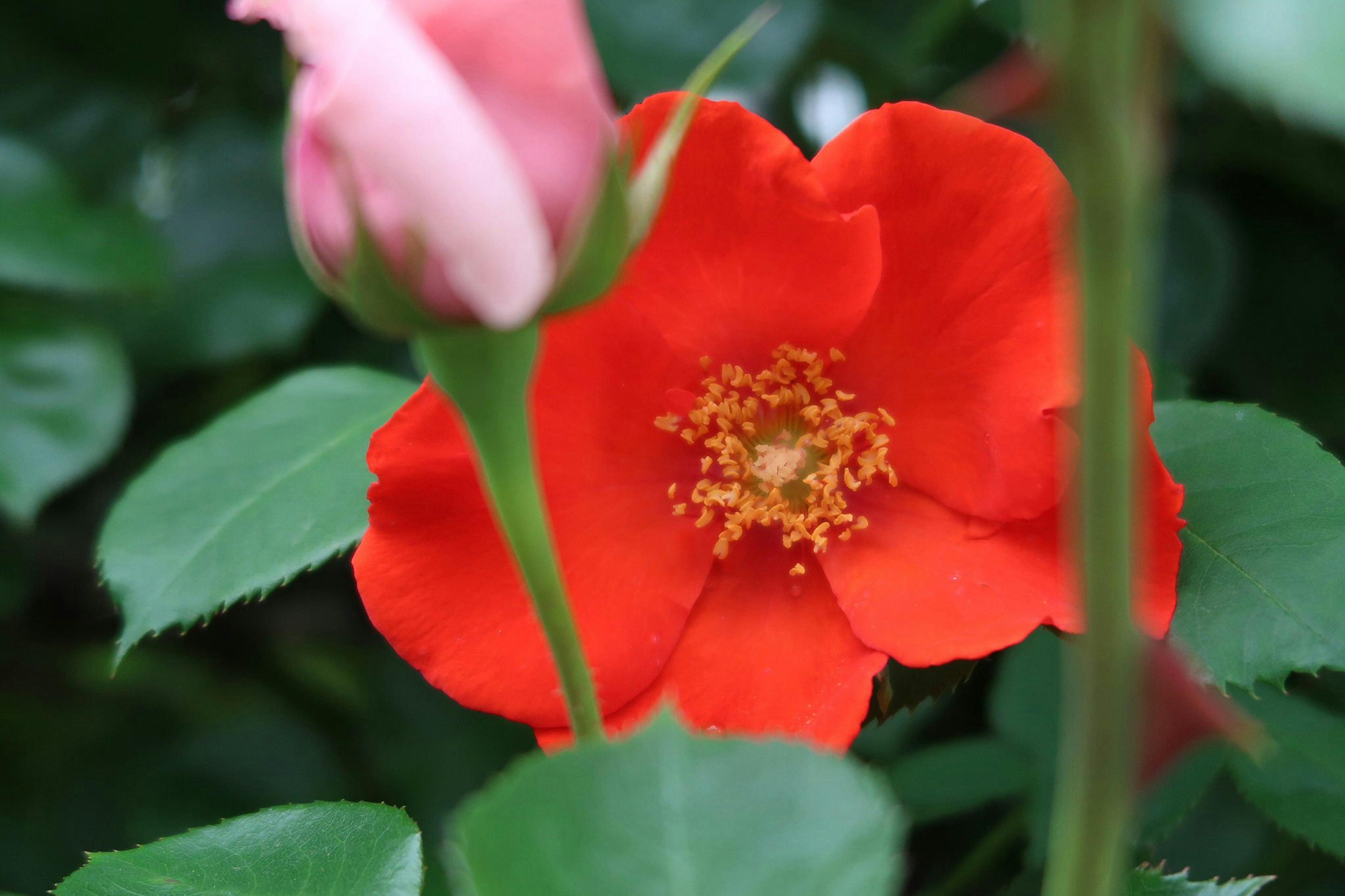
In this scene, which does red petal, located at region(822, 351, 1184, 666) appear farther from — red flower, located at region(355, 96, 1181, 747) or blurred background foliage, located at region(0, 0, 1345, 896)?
blurred background foliage, located at region(0, 0, 1345, 896)

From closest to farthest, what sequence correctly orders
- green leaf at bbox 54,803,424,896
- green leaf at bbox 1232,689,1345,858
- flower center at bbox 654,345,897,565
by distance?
green leaf at bbox 54,803,424,896 < flower center at bbox 654,345,897,565 < green leaf at bbox 1232,689,1345,858

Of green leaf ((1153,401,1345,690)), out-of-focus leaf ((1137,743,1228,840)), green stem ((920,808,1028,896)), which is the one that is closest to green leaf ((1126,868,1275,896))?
green leaf ((1153,401,1345,690))

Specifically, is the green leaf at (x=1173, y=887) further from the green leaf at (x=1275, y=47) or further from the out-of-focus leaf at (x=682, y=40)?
the out-of-focus leaf at (x=682, y=40)

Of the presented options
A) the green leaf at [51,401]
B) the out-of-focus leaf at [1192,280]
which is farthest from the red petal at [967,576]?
the green leaf at [51,401]

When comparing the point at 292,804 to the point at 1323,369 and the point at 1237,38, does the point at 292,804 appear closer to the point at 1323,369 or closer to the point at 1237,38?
the point at 1237,38

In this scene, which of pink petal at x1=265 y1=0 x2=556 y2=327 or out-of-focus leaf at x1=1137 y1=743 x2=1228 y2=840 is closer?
pink petal at x1=265 y1=0 x2=556 y2=327

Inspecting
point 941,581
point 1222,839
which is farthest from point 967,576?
point 1222,839

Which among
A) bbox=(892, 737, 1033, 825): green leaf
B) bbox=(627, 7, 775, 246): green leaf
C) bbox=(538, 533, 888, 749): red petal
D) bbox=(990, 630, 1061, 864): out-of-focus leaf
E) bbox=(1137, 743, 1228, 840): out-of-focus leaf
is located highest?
bbox=(627, 7, 775, 246): green leaf
